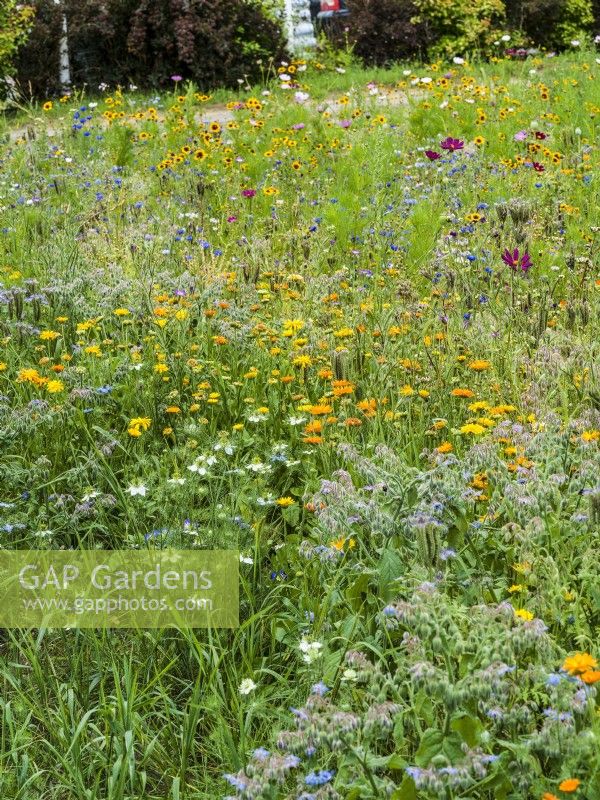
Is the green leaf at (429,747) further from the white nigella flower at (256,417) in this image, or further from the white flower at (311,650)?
the white nigella flower at (256,417)

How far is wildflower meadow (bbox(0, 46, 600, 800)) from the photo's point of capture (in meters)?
2.00

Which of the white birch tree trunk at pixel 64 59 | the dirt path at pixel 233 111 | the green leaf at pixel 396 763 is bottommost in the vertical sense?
the green leaf at pixel 396 763

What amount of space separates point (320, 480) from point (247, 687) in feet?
2.85

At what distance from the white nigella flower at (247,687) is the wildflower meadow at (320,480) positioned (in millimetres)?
37

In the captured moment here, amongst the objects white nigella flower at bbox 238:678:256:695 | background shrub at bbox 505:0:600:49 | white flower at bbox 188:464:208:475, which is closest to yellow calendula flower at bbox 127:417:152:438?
white flower at bbox 188:464:208:475

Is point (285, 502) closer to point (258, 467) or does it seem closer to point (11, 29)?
point (258, 467)

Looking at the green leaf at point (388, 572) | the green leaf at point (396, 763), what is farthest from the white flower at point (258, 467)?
the green leaf at point (396, 763)

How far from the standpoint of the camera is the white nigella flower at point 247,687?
2.36 metres

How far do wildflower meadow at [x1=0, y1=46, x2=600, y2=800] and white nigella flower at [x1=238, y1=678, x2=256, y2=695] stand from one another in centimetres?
4

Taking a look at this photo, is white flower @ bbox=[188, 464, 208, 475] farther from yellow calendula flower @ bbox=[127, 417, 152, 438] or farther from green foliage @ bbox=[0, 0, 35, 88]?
green foliage @ bbox=[0, 0, 35, 88]

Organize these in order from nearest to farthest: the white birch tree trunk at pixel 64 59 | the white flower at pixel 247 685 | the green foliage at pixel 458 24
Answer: the white flower at pixel 247 685, the white birch tree trunk at pixel 64 59, the green foliage at pixel 458 24

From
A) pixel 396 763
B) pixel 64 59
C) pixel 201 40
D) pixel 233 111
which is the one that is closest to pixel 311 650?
pixel 396 763

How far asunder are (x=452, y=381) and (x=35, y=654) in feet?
5.73

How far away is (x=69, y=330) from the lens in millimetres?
4391
